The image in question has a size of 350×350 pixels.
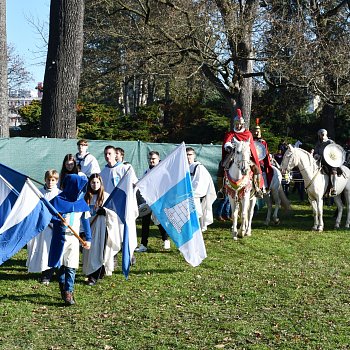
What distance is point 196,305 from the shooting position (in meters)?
8.74

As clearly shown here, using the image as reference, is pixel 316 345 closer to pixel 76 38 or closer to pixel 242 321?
pixel 242 321

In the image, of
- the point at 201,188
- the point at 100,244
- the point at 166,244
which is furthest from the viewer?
the point at 201,188

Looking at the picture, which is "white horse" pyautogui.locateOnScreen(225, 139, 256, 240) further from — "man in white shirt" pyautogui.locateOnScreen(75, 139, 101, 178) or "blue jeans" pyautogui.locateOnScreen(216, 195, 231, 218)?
"man in white shirt" pyautogui.locateOnScreen(75, 139, 101, 178)

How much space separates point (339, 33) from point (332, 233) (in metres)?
10.9

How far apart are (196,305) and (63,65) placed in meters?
8.76

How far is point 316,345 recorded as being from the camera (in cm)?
706

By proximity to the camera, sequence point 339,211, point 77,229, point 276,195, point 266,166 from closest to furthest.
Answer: point 77,229
point 339,211
point 266,166
point 276,195

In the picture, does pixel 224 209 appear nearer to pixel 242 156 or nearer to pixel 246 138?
pixel 246 138

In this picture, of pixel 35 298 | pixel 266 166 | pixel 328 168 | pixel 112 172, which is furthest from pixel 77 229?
pixel 266 166

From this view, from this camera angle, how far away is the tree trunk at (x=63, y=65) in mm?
15703

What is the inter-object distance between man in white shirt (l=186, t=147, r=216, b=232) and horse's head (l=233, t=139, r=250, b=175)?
28.3 inches

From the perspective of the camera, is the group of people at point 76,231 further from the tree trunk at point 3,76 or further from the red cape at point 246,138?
the tree trunk at point 3,76

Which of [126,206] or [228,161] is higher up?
[228,161]

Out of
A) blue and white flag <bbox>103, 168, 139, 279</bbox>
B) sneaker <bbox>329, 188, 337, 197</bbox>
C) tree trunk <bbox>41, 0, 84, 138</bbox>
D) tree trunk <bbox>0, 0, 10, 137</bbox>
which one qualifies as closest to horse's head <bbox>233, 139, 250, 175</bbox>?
sneaker <bbox>329, 188, 337, 197</bbox>
